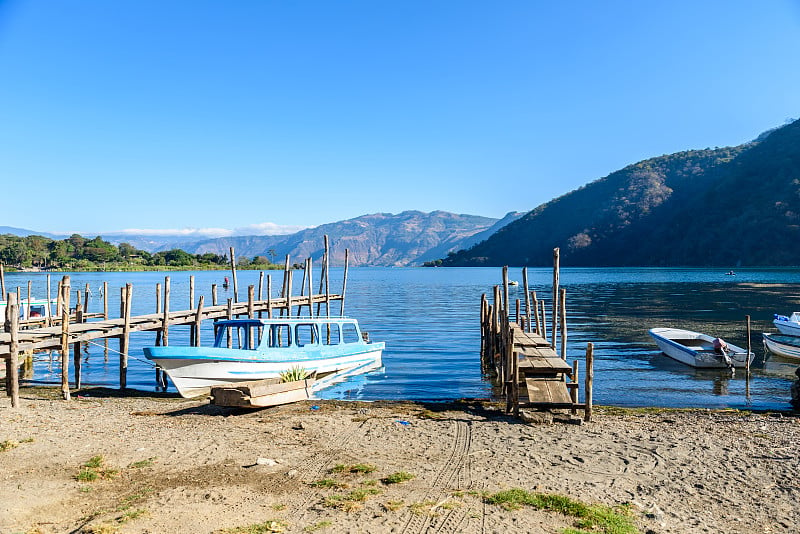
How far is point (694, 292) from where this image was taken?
68.9 metres

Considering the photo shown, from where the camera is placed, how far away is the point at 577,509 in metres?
7.89

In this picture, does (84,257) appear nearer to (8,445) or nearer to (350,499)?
(8,445)

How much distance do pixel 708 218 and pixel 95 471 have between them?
169231 mm

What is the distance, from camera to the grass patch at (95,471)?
9.17 metres

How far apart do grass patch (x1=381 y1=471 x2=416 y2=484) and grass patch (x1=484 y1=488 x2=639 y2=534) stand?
1403 mm

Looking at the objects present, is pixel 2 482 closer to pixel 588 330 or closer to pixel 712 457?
pixel 712 457

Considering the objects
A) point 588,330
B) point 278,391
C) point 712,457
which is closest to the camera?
point 712,457

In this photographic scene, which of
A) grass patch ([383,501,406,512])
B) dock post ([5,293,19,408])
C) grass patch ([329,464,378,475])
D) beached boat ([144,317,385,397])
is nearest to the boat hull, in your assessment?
beached boat ([144,317,385,397])

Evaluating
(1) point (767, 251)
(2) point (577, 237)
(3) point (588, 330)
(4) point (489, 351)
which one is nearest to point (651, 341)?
(3) point (588, 330)

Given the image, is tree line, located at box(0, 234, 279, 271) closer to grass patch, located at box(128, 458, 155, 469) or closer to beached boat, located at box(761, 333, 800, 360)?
grass patch, located at box(128, 458, 155, 469)

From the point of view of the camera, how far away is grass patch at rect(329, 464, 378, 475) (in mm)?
9633

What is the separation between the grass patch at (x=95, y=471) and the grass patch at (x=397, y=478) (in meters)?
4.41

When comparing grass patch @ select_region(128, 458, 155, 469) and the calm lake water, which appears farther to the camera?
the calm lake water

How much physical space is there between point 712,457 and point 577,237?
185947 millimetres
